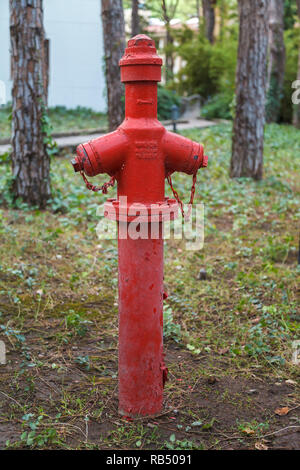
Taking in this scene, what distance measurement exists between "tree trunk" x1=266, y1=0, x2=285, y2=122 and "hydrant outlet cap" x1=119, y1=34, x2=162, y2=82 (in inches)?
672

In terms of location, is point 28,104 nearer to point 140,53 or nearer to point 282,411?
point 140,53

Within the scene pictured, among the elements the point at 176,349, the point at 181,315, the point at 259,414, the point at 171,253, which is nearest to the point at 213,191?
the point at 171,253

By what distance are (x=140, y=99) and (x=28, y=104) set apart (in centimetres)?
419

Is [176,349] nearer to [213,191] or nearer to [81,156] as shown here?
[81,156]

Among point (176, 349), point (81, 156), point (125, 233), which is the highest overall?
point (81, 156)

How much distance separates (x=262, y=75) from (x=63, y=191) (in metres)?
3.82

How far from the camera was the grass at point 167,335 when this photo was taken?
8.13ft

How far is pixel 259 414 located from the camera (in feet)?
8.69

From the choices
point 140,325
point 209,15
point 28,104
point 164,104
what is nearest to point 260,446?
point 140,325

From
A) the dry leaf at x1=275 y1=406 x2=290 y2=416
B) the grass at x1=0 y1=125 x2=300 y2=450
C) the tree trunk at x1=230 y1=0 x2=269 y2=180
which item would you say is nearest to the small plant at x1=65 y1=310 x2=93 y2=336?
the grass at x1=0 y1=125 x2=300 y2=450

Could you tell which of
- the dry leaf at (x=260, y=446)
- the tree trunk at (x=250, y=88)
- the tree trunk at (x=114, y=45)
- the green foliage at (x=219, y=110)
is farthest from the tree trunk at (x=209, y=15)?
the dry leaf at (x=260, y=446)

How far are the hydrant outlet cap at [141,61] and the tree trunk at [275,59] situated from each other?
17065 millimetres

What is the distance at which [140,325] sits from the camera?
243cm

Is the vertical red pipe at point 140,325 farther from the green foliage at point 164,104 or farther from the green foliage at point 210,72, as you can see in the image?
the green foliage at point 210,72
